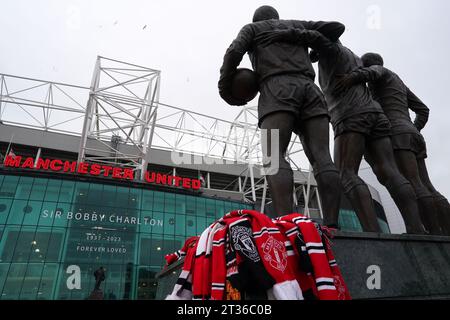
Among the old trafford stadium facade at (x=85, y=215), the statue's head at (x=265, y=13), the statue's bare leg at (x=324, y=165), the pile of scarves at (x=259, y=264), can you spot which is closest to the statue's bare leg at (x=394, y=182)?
the statue's bare leg at (x=324, y=165)

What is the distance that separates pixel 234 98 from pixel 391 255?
7.94 ft

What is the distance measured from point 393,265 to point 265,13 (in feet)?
11.5

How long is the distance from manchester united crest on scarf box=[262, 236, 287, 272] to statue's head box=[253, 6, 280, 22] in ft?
11.0

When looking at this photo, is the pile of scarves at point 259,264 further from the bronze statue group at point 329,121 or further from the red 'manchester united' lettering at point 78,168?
the red 'manchester united' lettering at point 78,168

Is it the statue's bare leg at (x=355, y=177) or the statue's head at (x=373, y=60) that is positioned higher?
the statue's head at (x=373, y=60)

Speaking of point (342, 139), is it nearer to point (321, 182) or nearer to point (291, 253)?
point (321, 182)

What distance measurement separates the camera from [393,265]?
2766 millimetres

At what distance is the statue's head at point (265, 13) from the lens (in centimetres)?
414

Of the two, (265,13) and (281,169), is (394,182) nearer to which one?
(281,169)

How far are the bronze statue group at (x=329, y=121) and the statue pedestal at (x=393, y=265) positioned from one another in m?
0.48

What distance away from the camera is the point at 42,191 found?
25.6 m

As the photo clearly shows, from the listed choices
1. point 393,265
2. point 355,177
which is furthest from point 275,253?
point 355,177

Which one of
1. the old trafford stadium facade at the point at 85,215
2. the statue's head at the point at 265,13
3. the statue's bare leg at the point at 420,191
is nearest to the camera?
the statue's head at the point at 265,13
